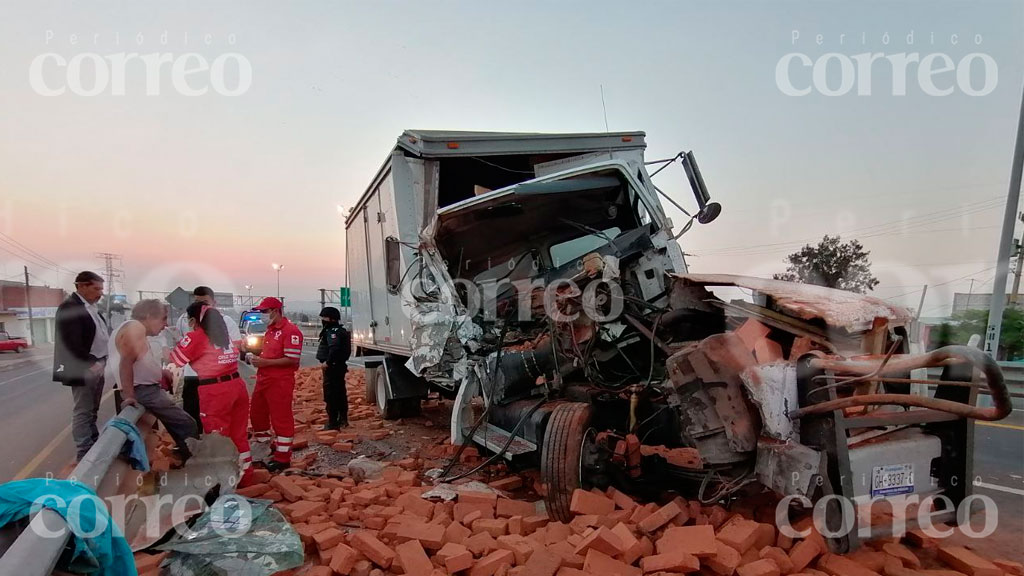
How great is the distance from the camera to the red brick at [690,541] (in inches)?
104

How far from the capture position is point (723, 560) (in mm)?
2602

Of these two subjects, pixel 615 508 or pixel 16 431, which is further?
pixel 16 431

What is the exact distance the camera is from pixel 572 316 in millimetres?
4012

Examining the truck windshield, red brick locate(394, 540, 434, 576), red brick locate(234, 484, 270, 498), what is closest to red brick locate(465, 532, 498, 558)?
red brick locate(394, 540, 434, 576)

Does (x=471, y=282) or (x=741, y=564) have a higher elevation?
(x=471, y=282)

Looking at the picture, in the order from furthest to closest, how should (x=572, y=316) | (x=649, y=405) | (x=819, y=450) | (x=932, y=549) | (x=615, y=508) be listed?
(x=572, y=316), (x=649, y=405), (x=615, y=508), (x=932, y=549), (x=819, y=450)

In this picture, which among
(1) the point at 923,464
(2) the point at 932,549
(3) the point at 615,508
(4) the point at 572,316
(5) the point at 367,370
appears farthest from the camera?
(5) the point at 367,370

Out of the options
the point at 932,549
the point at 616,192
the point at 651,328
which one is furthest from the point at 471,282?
the point at 932,549

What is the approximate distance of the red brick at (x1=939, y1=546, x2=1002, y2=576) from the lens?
2615 mm

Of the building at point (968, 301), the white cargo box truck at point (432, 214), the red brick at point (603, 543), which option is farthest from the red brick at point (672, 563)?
the building at point (968, 301)

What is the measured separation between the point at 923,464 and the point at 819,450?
648 millimetres

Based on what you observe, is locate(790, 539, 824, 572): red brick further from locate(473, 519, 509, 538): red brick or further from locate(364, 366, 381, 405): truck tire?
locate(364, 366, 381, 405): truck tire

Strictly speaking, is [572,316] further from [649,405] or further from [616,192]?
[616,192]

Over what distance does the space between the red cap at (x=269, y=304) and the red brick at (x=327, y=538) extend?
2549 mm
